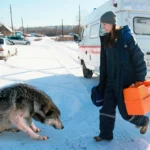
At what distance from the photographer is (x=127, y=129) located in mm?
4230

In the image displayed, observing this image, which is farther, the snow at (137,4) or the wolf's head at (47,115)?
the snow at (137,4)

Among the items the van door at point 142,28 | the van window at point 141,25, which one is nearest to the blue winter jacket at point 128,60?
the van door at point 142,28

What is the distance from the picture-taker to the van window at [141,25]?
6.14 m

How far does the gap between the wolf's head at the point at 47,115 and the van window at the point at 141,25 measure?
3282 millimetres

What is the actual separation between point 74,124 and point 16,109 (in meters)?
1.26

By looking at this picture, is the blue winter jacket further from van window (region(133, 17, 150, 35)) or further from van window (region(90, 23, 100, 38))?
van window (region(90, 23, 100, 38))

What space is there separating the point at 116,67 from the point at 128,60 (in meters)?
0.18

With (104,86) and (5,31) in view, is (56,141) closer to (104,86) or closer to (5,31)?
(104,86)

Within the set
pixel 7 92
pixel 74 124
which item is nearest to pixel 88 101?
pixel 74 124

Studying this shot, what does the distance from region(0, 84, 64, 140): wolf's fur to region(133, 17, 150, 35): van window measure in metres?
3.30

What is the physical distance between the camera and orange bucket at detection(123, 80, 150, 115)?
333 cm

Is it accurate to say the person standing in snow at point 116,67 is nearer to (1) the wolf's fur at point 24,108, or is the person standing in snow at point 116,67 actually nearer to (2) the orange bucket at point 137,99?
(2) the orange bucket at point 137,99

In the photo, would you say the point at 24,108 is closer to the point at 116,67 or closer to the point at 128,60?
the point at 116,67

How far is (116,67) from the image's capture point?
3408 mm
